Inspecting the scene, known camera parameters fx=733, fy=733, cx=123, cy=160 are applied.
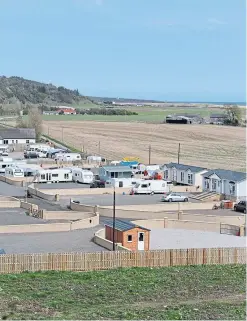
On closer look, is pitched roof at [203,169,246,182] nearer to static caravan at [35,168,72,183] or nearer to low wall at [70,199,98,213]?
low wall at [70,199,98,213]

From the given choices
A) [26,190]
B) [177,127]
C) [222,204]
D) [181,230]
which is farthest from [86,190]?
[177,127]

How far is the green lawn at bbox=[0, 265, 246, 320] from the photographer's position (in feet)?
57.2

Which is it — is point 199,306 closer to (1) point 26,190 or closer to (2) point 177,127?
(1) point 26,190

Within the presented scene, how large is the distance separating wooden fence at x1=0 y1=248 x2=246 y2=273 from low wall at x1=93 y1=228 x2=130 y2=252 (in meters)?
3.75

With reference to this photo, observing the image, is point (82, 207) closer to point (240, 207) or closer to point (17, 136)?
point (240, 207)

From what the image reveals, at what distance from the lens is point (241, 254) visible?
26.1 meters

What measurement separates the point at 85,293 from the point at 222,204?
24.0m

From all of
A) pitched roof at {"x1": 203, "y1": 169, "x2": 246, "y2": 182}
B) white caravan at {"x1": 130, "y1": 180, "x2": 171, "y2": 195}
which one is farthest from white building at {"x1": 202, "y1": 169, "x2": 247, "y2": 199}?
white caravan at {"x1": 130, "y1": 180, "x2": 171, "y2": 195}

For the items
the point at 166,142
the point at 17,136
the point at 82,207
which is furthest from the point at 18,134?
the point at 82,207

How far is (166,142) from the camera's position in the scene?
96.0m

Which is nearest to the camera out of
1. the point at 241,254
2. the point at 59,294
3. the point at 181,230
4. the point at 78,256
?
the point at 59,294

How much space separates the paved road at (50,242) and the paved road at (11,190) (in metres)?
13.9

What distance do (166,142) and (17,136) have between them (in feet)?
68.7

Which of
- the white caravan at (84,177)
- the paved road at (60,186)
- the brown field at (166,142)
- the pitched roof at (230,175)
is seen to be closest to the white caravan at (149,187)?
the pitched roof at (230,175)
